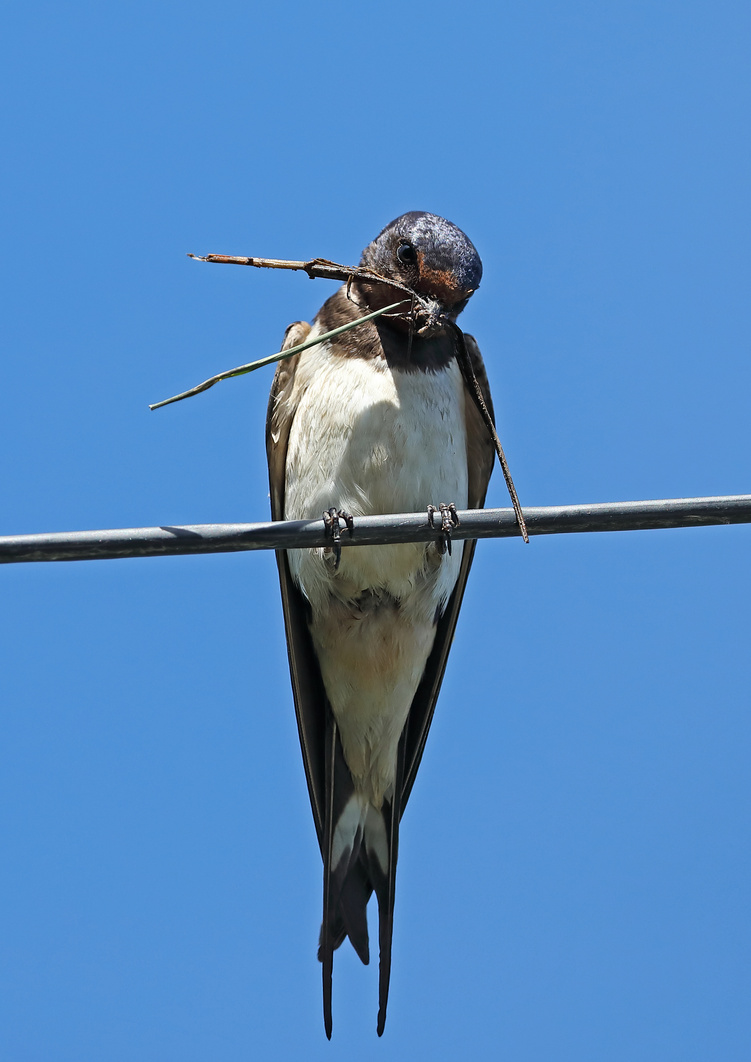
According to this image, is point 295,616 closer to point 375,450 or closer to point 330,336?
point 375,450

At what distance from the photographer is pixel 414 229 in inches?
188

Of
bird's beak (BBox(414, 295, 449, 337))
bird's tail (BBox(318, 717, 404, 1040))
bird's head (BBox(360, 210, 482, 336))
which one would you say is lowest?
bird's tail (BBox(318, 717, 404, 1040))

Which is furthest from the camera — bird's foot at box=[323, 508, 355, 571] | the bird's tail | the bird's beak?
the bird's tail

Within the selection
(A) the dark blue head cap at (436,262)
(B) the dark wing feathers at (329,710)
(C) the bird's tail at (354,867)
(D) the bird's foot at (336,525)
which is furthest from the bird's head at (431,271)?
(C) the bird's tail at (354,867)

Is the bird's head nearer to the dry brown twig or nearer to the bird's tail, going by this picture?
the dry brown twig

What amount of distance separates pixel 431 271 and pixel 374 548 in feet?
3.64

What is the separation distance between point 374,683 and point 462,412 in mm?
1233

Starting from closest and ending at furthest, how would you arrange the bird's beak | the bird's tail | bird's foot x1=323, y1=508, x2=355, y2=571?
1. bird's foot x1=323, y1=508, x2=355, y2=571
2. the bird's beak
3. the bird's tail

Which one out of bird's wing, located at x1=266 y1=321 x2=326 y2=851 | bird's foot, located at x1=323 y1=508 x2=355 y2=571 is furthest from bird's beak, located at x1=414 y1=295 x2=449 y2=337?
bird's foot, located at x1=323 y1=508 x2=355 y2=571

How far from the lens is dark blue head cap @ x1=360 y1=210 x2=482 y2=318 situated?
4.65 m

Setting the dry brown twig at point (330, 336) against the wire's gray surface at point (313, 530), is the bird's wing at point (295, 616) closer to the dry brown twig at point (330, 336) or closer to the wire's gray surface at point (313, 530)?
the dry brown twig at point (330, 336)

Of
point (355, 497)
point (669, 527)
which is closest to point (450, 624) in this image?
point (355, 497)

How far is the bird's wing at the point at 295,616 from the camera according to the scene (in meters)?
5.19

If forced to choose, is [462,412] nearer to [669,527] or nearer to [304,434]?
[304,434]
